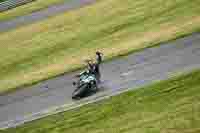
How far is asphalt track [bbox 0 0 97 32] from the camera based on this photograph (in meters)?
38.9

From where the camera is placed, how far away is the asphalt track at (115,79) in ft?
77.8

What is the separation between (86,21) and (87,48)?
5330 mm

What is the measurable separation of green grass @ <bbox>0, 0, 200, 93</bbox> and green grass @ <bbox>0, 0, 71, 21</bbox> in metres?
3.56

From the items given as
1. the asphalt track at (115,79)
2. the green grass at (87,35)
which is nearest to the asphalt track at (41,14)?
the green grass at (87,35)

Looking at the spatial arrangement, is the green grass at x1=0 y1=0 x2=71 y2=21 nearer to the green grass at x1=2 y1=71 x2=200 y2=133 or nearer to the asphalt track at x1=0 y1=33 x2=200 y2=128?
the asphalt track at x1=0 y1=33 x2=200 y2=128

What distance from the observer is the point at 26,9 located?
41.7 m

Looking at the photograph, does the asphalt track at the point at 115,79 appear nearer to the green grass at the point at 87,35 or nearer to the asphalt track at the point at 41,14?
the green grass at the point at 87,35

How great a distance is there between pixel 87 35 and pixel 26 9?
1092 centimetres

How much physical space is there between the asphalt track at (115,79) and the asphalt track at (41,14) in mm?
12856

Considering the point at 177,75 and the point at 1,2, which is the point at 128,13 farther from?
the point at 1,2

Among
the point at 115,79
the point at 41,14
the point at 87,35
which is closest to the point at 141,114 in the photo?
the point at 115,79

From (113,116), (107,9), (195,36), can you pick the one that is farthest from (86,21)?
(113,116)

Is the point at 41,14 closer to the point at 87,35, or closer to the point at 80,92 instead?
the point at 87,35

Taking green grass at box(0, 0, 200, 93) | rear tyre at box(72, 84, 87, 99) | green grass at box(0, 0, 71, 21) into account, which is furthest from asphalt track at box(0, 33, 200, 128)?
green grass at box(0, 0, 71, 21)
